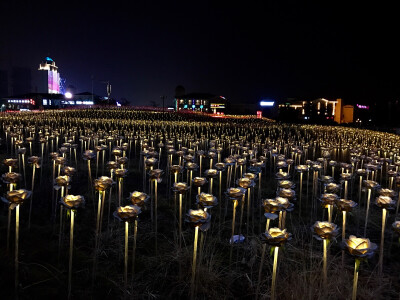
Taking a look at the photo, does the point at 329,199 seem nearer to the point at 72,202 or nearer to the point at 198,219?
the point at 198,219

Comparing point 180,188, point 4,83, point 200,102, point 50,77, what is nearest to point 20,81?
point 4,83

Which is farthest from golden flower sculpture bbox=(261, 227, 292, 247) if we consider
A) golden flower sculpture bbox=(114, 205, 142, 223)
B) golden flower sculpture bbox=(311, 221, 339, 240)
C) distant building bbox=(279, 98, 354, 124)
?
distant building bbox=(279, 98, 354, 124)

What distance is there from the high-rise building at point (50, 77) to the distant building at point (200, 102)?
91.8m

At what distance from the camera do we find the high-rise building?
162 m

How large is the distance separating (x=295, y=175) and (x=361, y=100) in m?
69.8

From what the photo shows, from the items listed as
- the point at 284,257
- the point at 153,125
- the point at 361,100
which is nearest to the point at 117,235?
→ the point at 284,257

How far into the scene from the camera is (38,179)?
402 inches

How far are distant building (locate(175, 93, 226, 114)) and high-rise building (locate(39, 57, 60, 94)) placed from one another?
9181cm

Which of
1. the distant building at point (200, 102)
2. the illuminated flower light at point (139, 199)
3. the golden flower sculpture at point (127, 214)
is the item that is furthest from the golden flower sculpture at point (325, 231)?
the distant building at point (200, 102)

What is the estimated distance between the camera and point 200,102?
10088cm

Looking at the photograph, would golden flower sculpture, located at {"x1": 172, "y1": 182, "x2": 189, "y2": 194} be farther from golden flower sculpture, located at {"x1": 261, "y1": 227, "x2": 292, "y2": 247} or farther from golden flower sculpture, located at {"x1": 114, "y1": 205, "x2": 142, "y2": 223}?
golden flower sculpture, located at {"x1": 261, "y1": 227, "x2": 292, "y2": 247}

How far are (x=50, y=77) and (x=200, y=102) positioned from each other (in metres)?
101

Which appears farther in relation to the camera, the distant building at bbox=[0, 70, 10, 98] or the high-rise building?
the distant building at bbox=[0, 70, 10, 98]

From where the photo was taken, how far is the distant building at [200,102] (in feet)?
314
